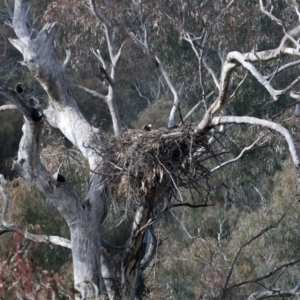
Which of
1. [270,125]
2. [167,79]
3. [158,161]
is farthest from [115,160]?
[167,79]

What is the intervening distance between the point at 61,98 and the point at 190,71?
521 cm

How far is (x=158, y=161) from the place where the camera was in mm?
6066

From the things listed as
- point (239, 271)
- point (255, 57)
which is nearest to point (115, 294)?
point (255, 57)

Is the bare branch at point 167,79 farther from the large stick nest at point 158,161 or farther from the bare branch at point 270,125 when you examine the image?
the bare branch at point 270,125

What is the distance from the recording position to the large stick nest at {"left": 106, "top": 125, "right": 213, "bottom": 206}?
610cm

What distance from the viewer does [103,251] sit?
7492 mm

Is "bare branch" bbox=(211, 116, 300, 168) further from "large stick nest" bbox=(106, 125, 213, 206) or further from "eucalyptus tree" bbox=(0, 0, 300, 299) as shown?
"large stick nest" bbox=(106, 125, 213, 206)

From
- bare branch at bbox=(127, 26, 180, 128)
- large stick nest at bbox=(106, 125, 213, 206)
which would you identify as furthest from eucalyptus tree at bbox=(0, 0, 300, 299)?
bare branch at bbox=(127, 26, 180, 128)

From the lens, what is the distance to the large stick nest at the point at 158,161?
6.10 meters

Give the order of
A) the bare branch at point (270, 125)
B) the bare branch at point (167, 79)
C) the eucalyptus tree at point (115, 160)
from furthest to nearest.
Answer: the bare branch at point (167, 79)
the eucalyptus tree at point (115, 160)
the bare branch at point (270, 125)

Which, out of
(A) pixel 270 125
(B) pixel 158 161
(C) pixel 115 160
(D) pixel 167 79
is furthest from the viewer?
(D) pixel 167 79

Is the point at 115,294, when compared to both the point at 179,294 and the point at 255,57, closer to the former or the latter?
the point at 255,57

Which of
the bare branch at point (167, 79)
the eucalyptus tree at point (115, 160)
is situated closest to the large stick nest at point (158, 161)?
the eucalyptus tree at point (115, 160)

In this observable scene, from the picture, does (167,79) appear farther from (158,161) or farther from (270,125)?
(270,125)
